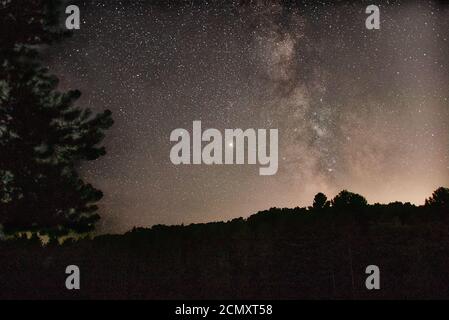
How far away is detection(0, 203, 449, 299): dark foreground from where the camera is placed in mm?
14930

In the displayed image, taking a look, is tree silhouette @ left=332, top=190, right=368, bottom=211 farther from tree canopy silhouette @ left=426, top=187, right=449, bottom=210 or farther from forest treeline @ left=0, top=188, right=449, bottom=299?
tree canopy silhouette @ left=426, top=187, right=449, bottom=210

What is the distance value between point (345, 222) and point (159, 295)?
14.2 feet

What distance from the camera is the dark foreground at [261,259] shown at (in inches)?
588

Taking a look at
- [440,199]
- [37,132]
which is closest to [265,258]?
[440,199]

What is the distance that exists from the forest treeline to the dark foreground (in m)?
0.02

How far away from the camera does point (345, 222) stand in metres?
15.3

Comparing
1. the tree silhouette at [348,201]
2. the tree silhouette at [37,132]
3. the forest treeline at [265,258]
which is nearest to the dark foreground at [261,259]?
the forest treeline at [265,258]

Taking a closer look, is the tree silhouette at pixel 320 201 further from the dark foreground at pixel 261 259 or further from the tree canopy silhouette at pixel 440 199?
the tree canopy silhouette at pixel 440 199

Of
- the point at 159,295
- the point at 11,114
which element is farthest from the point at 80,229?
the point at 159,295

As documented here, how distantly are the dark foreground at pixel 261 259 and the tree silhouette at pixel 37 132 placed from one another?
416 centimetres

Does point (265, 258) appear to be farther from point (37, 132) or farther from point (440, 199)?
point (37, 132)

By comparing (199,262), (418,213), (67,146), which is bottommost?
(199,262)

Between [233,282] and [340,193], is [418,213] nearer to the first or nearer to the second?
[340,193]
